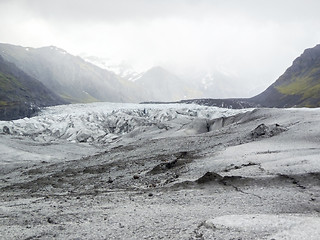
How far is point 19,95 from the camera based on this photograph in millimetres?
103062

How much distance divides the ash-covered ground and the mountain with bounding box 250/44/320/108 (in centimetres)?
7432

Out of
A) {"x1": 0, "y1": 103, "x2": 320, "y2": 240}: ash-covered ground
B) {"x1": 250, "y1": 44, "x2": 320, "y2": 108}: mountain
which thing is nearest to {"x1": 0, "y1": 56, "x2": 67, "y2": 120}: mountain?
{"x1": 0, "y1": 103, "x2": 320, "y2": 240}: ash-covered ground

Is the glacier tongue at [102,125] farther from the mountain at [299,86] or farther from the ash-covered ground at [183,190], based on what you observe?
the mountain at [299,86]

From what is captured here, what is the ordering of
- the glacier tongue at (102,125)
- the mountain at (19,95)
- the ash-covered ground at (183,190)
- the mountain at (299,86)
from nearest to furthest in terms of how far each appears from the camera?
→ the ash-covered ground at (183,190), the glacier tongue at (102,125), the mountain at (19,95), the mountain at (299,86)

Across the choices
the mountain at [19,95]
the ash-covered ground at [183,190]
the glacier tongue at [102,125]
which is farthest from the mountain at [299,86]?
the ash-covered ground at [183,190]

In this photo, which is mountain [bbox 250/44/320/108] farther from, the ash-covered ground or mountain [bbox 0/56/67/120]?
the ash-covered ground

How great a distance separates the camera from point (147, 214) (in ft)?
21.6

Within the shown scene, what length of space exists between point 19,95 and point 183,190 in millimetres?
106219

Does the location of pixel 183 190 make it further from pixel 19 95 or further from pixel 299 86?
pixel 299 86

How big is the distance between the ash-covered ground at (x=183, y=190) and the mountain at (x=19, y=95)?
199ft

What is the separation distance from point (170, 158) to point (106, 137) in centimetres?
2079

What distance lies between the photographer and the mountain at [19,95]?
7638 cm

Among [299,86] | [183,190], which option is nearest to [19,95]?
[299,86]

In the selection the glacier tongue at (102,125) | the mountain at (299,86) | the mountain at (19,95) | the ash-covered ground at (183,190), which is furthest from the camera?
the mountain at (299,86)
